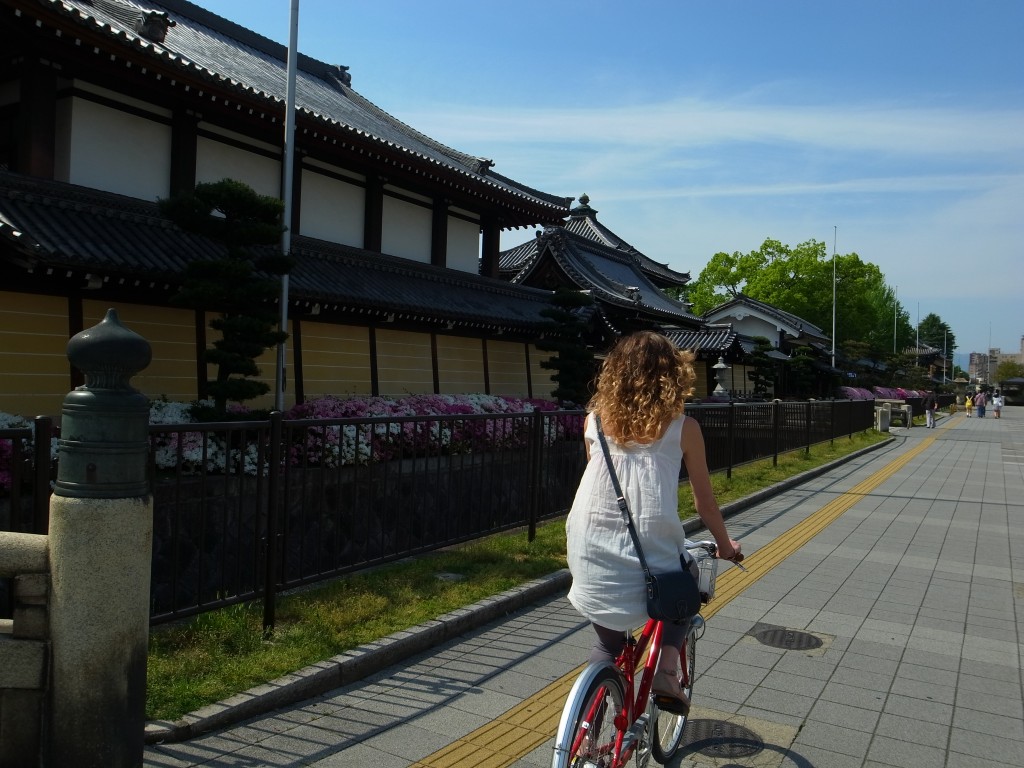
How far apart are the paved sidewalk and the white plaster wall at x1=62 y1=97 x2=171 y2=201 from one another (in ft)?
29.3

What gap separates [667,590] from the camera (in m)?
2.83

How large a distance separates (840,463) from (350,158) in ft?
40.0

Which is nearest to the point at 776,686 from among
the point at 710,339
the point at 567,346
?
the point at 567,346

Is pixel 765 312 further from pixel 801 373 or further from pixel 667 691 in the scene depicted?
pixel 667 691

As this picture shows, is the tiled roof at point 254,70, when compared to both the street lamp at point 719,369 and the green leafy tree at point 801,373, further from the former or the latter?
the green leafy tree at point 801,373

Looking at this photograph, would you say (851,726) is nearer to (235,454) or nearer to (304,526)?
(304,526)

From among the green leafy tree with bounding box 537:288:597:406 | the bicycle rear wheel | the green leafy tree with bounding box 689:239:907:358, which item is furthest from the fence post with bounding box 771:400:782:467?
the green leafy tree with bounding box 689:239:907:358

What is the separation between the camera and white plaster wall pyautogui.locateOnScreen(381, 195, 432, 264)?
53.7 ft

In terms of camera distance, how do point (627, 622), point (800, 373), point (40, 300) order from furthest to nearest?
point (800, 373), point (40, 300), point (627, 622)

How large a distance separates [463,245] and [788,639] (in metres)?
14.6

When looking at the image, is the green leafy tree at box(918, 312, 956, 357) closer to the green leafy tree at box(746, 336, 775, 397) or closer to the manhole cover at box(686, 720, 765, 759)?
the green leafy tree at box(746, 336, 775, 397)

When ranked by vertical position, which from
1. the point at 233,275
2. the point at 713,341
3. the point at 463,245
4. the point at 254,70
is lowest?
the point at 233,275

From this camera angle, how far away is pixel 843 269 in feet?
188

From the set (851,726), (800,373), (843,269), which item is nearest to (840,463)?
(851,726)
